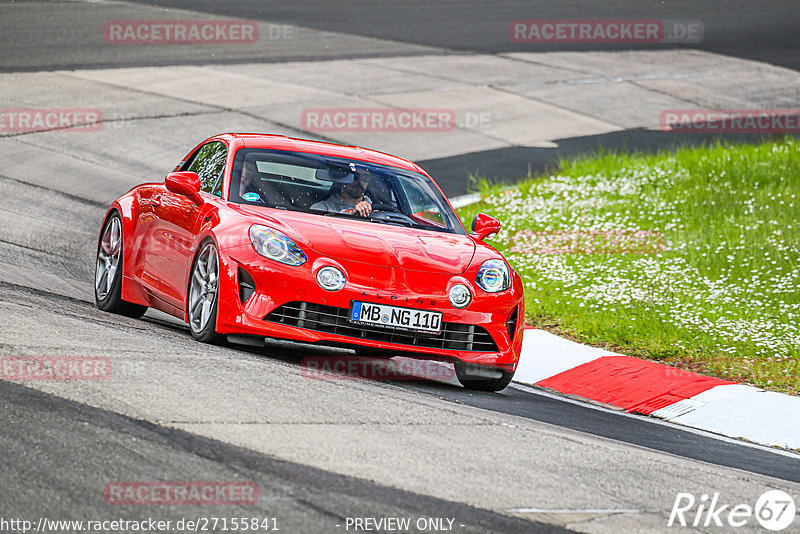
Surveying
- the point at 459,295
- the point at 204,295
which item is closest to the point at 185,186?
the point at 204,295

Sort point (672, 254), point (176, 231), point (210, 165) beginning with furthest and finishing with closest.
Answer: point (672, 254)
point (210, 165)
point (176, 231)

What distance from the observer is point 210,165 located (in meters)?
8.30

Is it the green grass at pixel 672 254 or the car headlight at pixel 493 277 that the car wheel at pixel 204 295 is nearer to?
the car headlight at pixel 493 277

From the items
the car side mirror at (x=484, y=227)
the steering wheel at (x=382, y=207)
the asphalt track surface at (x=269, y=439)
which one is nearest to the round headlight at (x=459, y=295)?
the asphalt track surface at (x=269, y=439)

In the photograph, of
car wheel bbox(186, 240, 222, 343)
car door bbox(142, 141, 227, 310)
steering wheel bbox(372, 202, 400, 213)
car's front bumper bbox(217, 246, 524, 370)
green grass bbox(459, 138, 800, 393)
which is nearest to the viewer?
car's front bumper bbox(217, 246, 524, 370)

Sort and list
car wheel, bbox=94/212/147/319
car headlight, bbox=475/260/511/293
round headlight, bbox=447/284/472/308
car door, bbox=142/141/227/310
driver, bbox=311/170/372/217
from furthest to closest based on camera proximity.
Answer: car wheel, bbox=94/212/147/319, driver, bbox=311/170/372/217, car door, bbox=142/141/227/310, car headlight, bbox=475/260/511/293, round headlight, bbox=447/284/472/308

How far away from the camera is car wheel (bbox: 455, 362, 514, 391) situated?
24.0ft

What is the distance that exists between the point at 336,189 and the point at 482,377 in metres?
1.65

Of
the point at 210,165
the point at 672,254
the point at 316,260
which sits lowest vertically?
the point at 672,254

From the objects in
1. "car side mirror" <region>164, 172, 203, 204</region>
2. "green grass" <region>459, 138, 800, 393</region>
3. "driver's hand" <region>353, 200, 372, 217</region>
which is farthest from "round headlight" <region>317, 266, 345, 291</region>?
"green grass" <region>459, 138, 800, 393</region>

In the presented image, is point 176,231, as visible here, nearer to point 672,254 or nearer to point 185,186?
point 185,186

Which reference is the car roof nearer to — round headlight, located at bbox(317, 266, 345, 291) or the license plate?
round headlight, located at bbox(317, 266, 345, 291)

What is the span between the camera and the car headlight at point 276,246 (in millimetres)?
6836

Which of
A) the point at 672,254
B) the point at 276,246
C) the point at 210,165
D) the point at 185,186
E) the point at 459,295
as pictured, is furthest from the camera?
the point at 672,254
